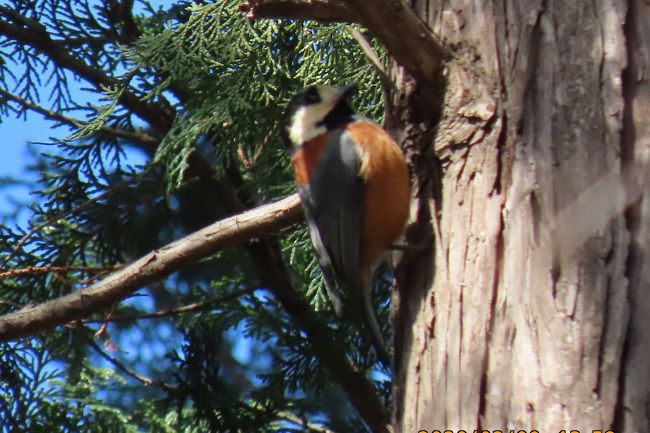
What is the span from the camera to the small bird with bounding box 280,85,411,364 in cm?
347

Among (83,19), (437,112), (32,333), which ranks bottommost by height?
(32,333)

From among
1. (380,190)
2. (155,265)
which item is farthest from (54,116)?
(380,190)

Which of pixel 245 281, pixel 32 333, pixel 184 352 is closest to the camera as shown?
pixel 32 333

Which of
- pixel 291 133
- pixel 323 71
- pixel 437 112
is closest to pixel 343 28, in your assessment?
pixel 323 71

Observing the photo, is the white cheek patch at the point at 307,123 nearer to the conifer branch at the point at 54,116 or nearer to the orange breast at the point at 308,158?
the orange breast at the point at 308,158

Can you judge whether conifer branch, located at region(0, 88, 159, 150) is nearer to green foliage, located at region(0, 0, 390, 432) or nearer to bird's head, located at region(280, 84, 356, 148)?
green foliage, located at region(0, 0, 390, 432)

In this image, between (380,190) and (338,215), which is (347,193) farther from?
(380,190)

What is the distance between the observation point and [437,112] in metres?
3.08

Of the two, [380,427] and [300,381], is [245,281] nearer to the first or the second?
[300,381]

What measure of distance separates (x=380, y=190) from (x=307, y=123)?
562 millimetres

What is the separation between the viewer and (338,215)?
3.65 metres

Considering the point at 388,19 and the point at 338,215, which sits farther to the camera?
the point at 338,215

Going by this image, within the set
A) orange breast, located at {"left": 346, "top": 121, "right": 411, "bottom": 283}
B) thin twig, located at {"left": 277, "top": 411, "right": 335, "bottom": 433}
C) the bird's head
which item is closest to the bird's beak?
the bird's head

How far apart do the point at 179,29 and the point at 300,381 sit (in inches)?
69.6
